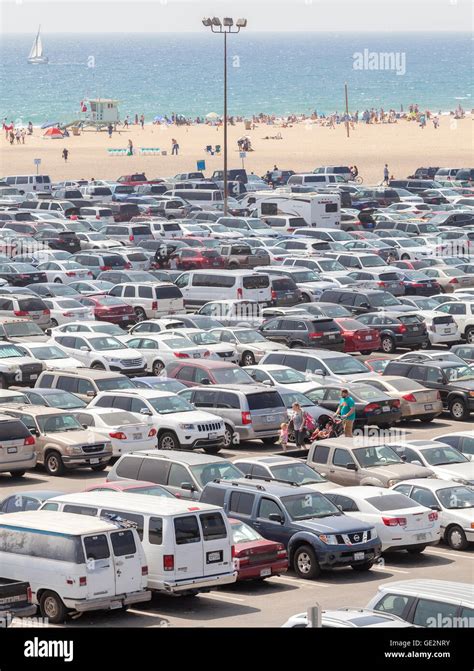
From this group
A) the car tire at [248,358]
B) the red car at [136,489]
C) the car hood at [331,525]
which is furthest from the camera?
the car tire at [248,358]

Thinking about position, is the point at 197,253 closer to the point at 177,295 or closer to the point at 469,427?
the point at 177,295

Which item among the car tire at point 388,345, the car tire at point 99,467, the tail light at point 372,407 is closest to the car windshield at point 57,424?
the car tire at point 99,467

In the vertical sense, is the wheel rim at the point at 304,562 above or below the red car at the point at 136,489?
below

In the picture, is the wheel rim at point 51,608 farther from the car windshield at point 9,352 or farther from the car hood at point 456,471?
the car windshield at point 9,352

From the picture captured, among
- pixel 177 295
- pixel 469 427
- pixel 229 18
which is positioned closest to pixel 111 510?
pixel 469 427

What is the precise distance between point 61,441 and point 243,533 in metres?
Answer: 7.90

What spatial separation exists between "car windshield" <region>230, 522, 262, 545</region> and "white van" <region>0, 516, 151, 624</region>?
94.3 inches

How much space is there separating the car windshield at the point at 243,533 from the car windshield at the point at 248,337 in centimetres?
1776

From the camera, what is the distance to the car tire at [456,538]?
23.5 meters

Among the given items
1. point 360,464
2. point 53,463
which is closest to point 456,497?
point 360,464

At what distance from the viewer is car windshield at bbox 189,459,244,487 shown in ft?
78.1

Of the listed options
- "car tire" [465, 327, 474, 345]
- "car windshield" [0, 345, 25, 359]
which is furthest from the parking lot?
"car tire" [465, 327, 474, 345]

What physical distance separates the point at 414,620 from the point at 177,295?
3099cm

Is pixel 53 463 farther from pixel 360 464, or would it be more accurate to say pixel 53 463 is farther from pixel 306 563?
pixel 306 563
